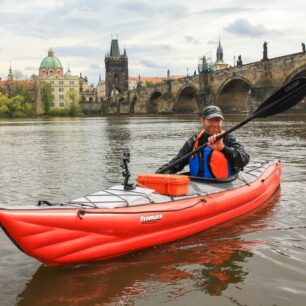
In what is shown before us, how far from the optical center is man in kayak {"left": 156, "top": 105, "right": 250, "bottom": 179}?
6.00 metres

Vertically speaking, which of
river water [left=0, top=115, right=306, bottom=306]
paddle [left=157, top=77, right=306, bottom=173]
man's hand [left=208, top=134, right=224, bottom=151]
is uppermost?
paddle [left=157, top=77, right=306, bottom=173]

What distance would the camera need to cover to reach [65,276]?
4.37 metres

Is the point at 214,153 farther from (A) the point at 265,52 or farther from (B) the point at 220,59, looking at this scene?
(B) the point at 220,59

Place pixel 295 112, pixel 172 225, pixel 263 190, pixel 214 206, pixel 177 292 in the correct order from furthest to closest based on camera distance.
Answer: pixel 295 112
pixel 263 190
pixel 214 206
pixel 172 225
pixel 177 292

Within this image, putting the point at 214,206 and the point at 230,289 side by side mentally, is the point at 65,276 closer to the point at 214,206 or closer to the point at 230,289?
the point at 230,289

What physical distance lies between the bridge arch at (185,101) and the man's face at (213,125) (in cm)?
6086

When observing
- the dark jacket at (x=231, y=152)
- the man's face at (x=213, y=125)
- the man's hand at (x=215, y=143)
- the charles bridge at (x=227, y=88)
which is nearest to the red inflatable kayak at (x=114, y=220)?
the dark jacket at (x=231, y=152)

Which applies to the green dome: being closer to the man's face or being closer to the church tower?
the church tower

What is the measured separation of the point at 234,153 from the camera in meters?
6.04

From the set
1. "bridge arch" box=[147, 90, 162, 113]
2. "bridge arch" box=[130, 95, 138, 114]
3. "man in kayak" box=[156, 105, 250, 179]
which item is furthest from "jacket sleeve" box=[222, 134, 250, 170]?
"bridge arch" box=[130, 95, 138, 114]

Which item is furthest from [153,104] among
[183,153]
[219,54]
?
[183,153]

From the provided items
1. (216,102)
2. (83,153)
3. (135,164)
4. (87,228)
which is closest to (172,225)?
(87,228)

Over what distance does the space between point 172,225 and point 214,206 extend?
792mm

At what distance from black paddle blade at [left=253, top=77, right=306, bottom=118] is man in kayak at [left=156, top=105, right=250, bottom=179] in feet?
2.30
